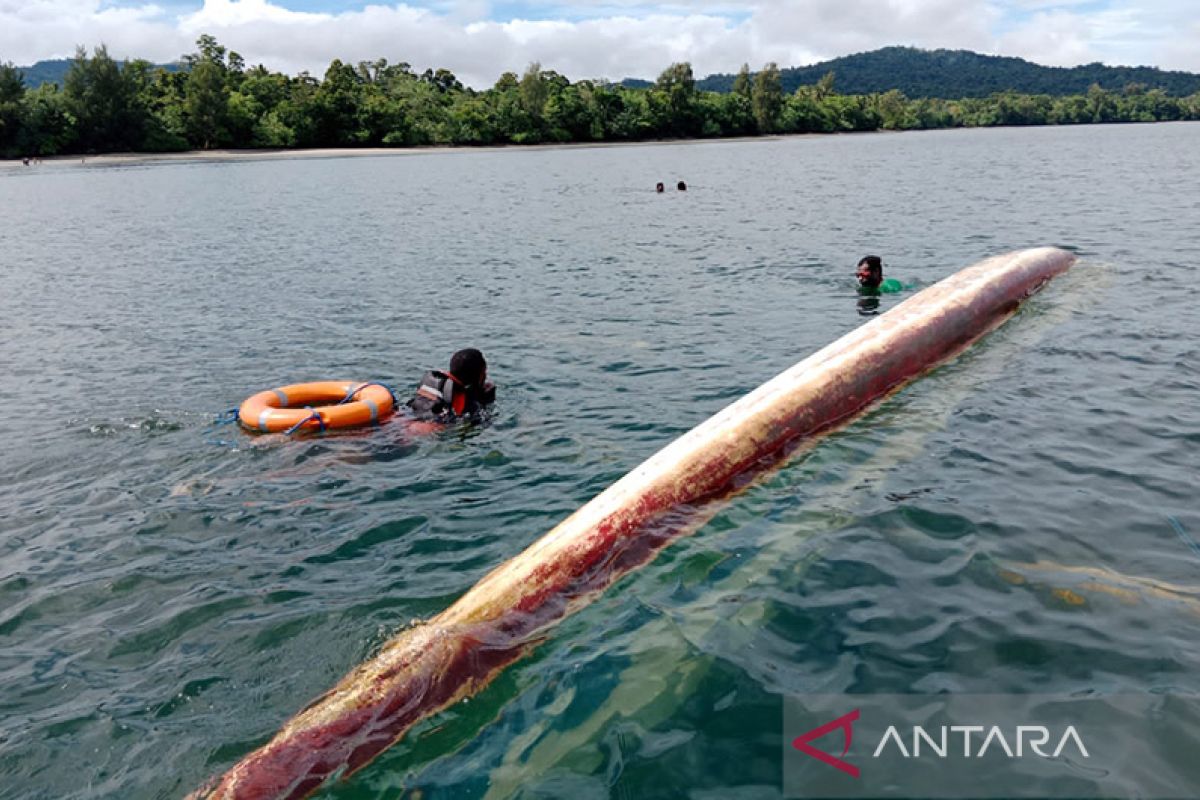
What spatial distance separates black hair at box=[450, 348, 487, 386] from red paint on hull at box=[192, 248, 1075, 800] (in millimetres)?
3254

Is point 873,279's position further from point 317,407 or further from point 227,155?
point 227,155

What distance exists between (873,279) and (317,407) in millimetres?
10695

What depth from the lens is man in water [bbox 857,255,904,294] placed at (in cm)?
1609

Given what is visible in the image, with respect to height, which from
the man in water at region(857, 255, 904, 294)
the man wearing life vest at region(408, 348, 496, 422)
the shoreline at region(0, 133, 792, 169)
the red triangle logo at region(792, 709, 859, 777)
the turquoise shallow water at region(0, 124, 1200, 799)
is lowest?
the red triangle logo at region(792, 709, 859, 777)

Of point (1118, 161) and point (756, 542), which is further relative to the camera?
point (1118, 161)

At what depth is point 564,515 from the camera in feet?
24.9

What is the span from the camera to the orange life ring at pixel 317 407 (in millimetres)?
9539

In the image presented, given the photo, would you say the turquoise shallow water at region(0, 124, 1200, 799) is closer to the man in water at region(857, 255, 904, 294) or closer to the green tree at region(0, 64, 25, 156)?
the man in water at region(857, 255, 904, 294)

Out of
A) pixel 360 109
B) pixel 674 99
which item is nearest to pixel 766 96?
pixel 674 99

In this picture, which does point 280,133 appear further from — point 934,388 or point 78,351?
point 934,388

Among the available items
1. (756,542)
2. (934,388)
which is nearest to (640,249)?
(934,388)

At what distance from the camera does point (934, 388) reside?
9945 mm

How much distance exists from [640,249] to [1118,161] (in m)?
45.3

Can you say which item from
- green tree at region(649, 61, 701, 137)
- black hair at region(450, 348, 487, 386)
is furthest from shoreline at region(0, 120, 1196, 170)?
black hair at region(450, 348, 487, 386)
